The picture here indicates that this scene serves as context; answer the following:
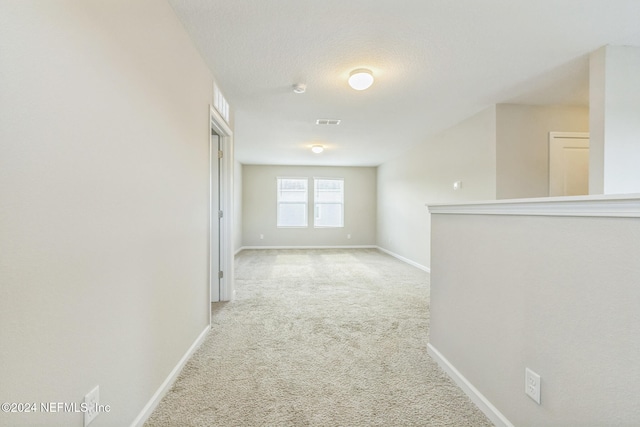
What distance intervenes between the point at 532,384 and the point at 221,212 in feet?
9.77

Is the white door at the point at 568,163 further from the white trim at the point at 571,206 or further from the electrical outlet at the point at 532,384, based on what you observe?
the electrical outlet at the point at 532,384

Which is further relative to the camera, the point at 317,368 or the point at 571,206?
the point at 317,368

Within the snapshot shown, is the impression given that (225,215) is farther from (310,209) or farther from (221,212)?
(310,209)

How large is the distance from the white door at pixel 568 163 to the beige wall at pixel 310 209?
487 cm

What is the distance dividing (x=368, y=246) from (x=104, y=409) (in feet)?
24.2

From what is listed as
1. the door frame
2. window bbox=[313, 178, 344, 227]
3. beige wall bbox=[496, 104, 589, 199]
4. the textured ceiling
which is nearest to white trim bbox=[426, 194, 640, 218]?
the textured ceiling

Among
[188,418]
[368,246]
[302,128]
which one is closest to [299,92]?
[302,128]

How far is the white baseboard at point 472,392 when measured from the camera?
4.62 ft

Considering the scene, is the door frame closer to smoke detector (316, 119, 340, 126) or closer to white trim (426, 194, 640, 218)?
smoke detector (316, 119, 340, 126)

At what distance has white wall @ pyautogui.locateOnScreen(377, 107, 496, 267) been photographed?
368 centimetres

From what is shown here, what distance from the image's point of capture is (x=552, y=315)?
1.13m

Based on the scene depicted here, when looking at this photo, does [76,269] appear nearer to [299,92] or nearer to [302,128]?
[299,92]

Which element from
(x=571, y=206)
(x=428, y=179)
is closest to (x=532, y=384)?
Answer: (x=571, y=206)

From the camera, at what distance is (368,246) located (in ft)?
26.8
